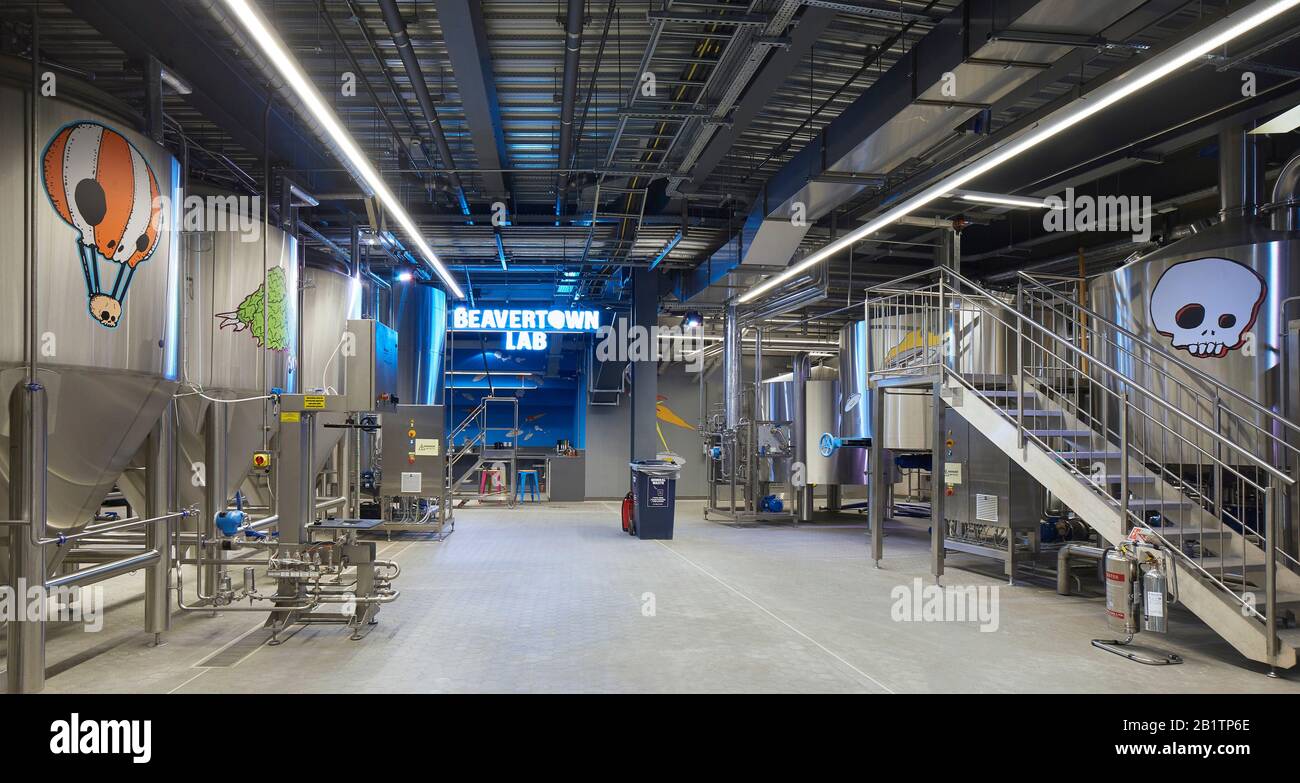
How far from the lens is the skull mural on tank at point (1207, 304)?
6.34 meters

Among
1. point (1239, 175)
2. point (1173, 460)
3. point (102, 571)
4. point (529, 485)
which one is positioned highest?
point (1239, 175)

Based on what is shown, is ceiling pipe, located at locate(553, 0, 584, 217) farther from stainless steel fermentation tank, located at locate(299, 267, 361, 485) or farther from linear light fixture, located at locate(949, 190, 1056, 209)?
linear light fixture, located at locate(949, 190, 1056, 209)

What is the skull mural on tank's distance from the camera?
6.34 m

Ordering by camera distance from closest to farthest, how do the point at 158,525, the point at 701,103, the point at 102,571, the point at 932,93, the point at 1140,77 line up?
the point at 1140,77
the point at 102,571
the point at 158,525
the point at 932,93
the point at 701,103

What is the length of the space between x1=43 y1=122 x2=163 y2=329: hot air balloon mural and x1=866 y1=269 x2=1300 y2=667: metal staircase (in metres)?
6.74

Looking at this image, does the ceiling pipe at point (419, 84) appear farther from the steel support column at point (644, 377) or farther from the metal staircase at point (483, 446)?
the metal staircase at point (483, 446)

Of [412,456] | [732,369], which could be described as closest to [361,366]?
[412,456]

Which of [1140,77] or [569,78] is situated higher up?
[569,78]

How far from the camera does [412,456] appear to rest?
1132 cm

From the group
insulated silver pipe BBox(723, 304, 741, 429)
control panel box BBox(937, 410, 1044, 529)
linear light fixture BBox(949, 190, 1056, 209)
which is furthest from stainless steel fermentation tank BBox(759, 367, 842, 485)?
linear light fixture BBox(949, 190, 1056, 209)

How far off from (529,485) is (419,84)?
12836 mm

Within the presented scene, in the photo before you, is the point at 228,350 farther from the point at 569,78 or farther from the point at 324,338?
the point at 569,78

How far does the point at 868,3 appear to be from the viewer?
213 inches
